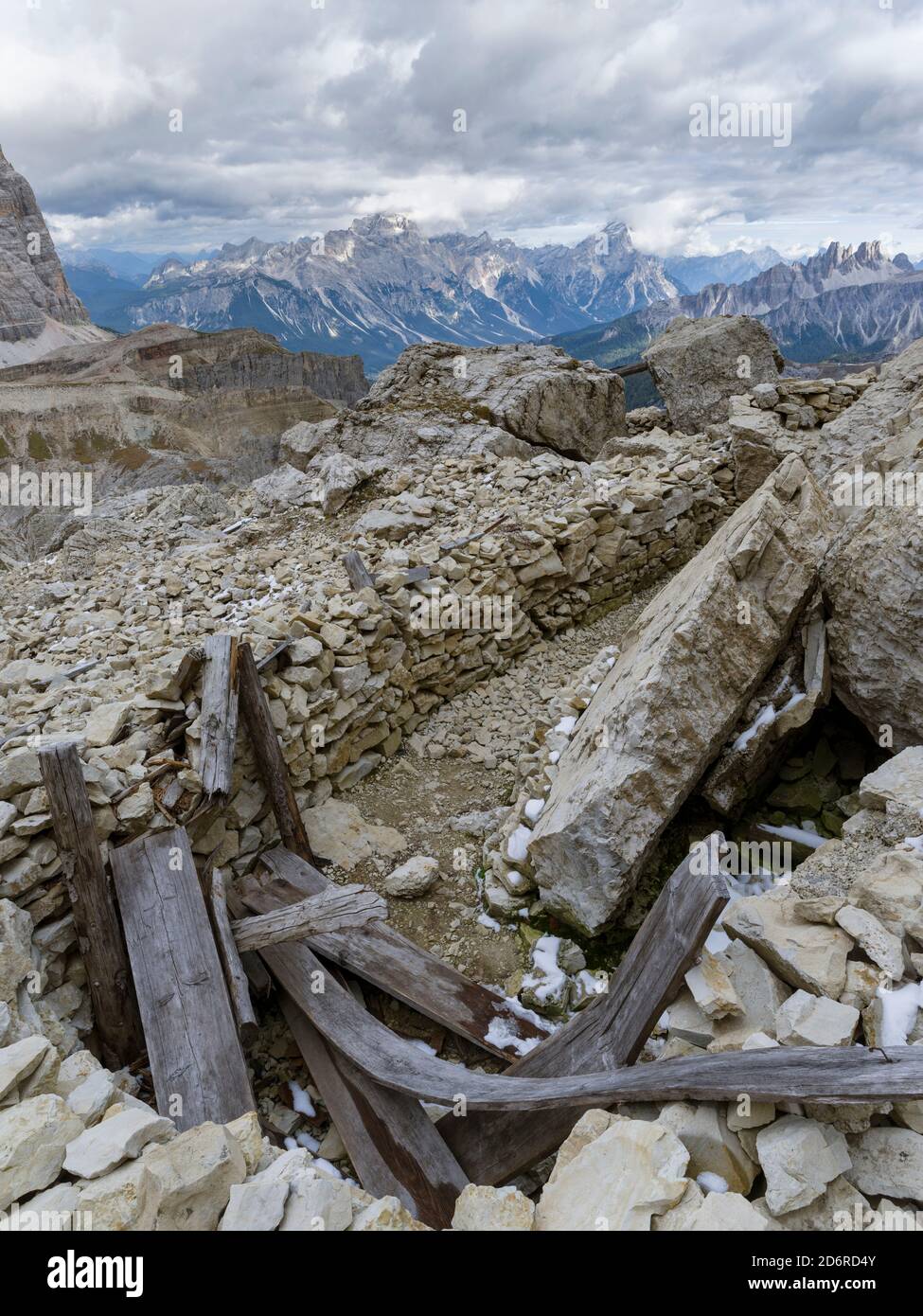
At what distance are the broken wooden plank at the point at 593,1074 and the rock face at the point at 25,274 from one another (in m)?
118

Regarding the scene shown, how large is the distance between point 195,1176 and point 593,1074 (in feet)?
7.16

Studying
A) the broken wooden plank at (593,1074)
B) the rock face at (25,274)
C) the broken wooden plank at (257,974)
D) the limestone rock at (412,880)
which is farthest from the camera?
the rock face at (25,274)

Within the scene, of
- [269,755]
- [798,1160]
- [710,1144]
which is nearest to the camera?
[798,1160]

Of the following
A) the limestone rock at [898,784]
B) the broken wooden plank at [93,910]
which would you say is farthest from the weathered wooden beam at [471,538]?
the limestone rock at [898,784]

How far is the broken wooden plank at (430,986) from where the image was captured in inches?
220

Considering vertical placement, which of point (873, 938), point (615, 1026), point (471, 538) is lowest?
A: point (615, 1026)

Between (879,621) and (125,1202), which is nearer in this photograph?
(125,1202)

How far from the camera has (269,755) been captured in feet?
23.4

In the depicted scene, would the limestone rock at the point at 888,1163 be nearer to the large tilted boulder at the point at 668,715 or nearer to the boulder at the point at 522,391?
the large tilted boulder at the point at 668,715

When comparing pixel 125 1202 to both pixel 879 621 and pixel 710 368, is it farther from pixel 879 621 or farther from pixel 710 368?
pixel 710 368

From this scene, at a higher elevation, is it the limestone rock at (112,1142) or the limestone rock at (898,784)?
the limestone rock at (898,784)

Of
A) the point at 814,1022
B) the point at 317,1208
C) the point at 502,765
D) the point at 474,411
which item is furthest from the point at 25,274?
the point at 814,1022

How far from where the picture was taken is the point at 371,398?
1644 cm

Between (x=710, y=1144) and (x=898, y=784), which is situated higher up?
(x=898, y=784)
